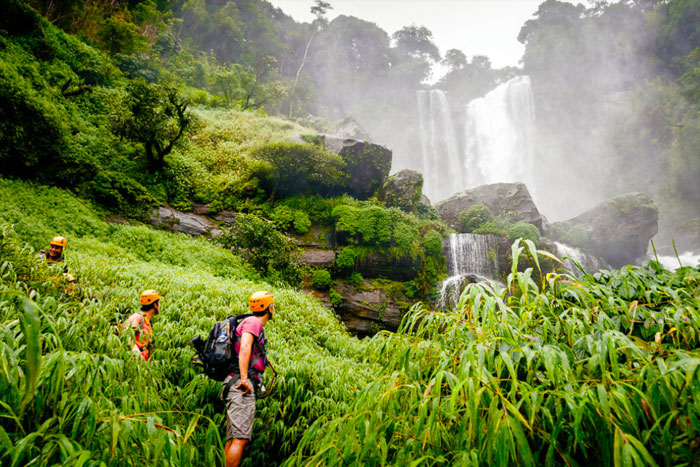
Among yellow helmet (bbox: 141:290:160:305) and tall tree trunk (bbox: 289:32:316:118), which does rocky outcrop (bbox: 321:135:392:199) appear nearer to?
yellow helmet (bbox: 141:290:160:305)

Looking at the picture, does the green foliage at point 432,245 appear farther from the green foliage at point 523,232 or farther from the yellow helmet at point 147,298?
the yellow helmet at point 147,298

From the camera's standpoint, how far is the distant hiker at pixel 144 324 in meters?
2.81

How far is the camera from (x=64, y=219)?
6977mm

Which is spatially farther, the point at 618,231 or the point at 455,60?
the point at 455,60

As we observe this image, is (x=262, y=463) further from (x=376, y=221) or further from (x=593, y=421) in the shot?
(x=376, y=221)

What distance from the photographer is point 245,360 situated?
251 centimetres

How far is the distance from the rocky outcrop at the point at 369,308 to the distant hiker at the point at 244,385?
7.60 m

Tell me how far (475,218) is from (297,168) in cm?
1034

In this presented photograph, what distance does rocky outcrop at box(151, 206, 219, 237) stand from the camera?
9.58 meters

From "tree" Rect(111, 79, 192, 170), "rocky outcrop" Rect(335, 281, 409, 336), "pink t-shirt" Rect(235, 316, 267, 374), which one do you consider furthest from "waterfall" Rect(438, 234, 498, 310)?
"tree" Rect(111, 79, 192, 170)

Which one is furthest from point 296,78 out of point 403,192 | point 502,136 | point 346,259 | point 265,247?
point 265,247

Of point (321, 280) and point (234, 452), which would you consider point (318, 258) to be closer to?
point (321, 280)

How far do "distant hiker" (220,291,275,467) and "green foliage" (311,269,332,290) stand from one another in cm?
741

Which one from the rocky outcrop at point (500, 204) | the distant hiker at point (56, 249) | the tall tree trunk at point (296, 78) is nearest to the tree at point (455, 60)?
the tall tree trunk at point (296, 78)
